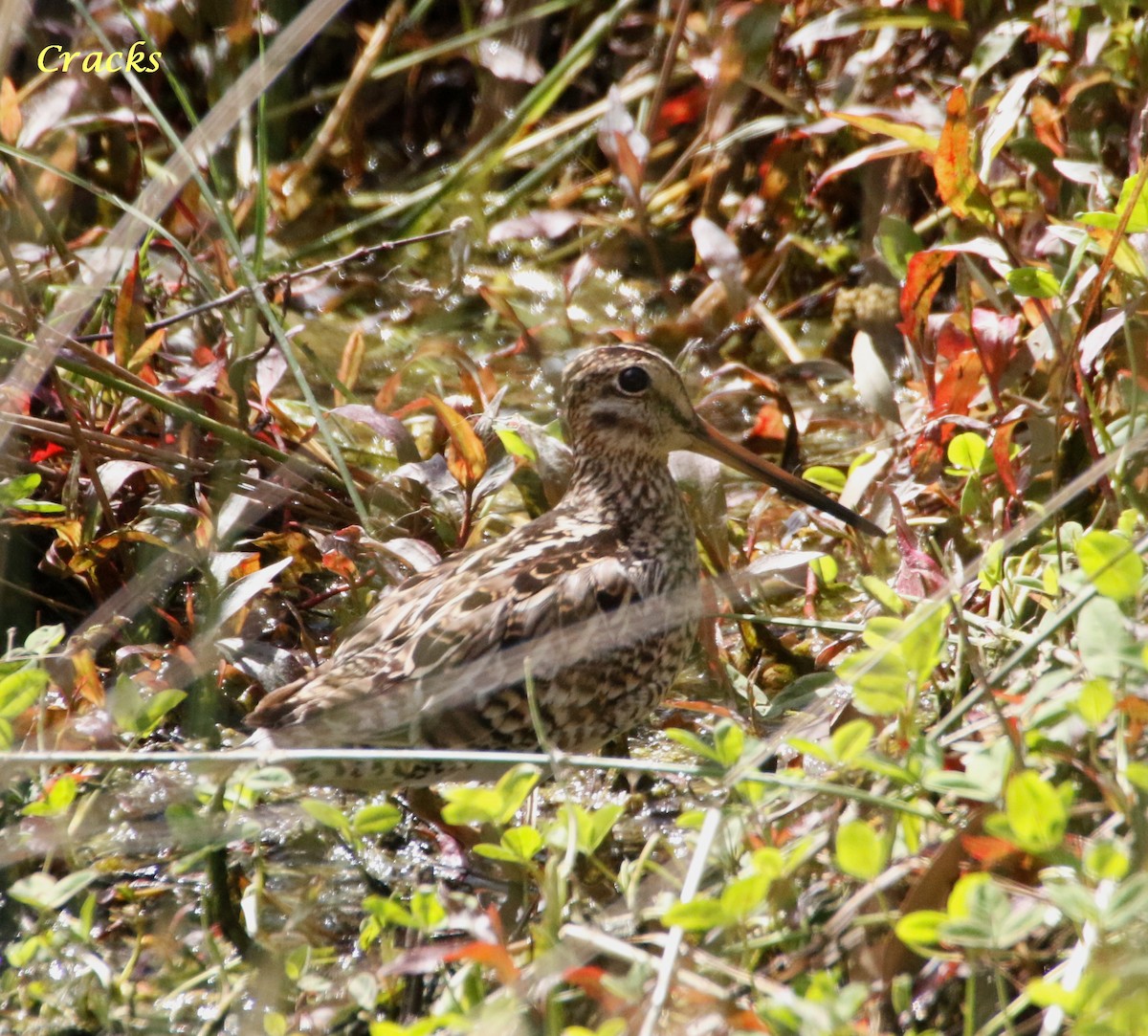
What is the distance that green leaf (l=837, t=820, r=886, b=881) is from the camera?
1.63 metres

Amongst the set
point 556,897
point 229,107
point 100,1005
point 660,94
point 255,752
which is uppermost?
point 229,107

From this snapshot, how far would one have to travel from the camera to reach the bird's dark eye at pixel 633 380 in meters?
3.06

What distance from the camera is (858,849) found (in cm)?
164

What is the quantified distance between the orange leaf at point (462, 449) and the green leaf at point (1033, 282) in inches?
42.5

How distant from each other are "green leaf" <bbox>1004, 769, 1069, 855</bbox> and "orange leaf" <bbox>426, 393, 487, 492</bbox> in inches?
64.3

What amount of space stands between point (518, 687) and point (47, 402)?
1286mm

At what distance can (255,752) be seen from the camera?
79.0 inches

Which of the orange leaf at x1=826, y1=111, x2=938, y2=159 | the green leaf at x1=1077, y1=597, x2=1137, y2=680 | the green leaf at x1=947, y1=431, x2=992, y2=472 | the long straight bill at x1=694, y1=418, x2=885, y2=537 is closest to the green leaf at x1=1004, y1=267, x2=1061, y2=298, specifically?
the green leaf at x1=947, y1=431, x2=992, y2=472

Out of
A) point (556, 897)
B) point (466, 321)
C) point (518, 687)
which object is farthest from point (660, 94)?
point (556, 897)

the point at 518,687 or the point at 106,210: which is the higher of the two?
the point at 106,210

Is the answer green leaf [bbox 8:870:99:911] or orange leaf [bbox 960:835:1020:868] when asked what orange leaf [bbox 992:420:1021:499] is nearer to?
orange leaf [bbox 960:835:1020:868]

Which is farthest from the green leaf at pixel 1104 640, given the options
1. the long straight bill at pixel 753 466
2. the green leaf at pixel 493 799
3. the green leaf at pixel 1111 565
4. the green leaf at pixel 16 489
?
the green leaf at pixel 16 489

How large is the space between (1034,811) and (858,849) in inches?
7.4

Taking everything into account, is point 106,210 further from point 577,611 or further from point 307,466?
point 577,611
